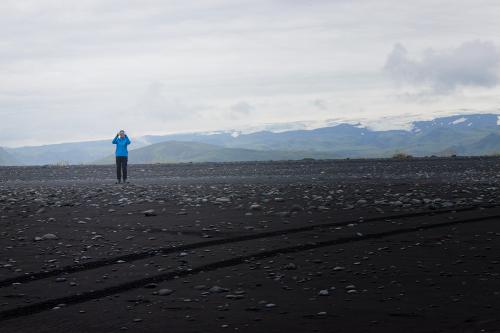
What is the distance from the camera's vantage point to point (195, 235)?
44.5 ft

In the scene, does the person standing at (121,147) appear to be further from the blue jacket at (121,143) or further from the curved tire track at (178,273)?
the curved tire track at (178,273)

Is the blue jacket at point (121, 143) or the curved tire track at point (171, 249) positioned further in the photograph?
the blue jacket at point (121, 143)

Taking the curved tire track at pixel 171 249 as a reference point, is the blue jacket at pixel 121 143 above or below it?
above

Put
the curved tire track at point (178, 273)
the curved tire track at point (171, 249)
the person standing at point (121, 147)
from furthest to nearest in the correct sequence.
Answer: the person standing at point (121, 147) → the curved tire track at point (171, 249) → the curved tire track at point (178, 273)

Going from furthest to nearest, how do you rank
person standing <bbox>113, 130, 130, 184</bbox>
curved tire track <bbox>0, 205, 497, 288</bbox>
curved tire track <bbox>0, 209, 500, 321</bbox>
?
person standing <bbox>113, 130, 130, 184</bbox> → curved tire track <bbox>0, 205, 497, 288</bbox> → curved tire track <bbox>0, 209, 500, 321</bbox>

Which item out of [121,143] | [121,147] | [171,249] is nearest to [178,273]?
[171,249]

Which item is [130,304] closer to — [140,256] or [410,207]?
[140,256]

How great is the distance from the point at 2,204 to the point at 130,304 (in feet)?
41.8

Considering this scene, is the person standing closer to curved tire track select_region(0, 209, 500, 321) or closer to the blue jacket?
the blue jacket

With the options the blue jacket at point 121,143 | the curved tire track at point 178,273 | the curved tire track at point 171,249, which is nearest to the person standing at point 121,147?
the blue jacket at point 121,143

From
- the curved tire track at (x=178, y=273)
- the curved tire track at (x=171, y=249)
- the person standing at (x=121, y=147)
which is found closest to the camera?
the curved tire track at (x=178, y=273)

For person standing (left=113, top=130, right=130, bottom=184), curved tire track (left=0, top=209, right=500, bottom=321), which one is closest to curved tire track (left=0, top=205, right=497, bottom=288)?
curved tire track (left=0, top=209, right=500, bottom=321)

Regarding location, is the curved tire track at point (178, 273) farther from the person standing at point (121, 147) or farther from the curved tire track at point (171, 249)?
the person standing at point (121, 147)

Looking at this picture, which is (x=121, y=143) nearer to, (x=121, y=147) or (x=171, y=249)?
(x=121, y=147)
